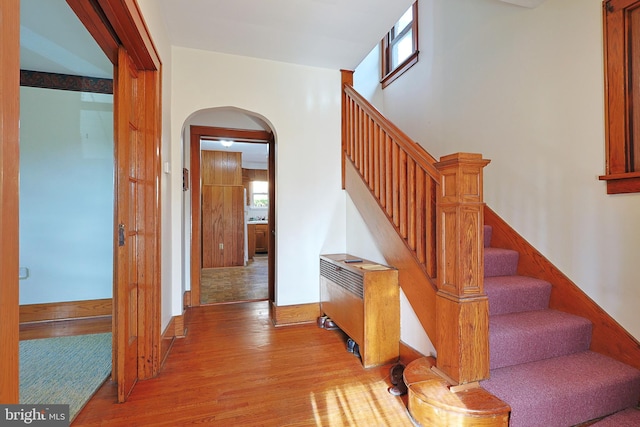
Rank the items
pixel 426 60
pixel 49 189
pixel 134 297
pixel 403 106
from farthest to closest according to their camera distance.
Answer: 1. pixel 403 106
2. pixel 426 60
3. pixel 49 189
4. pixel 134 297

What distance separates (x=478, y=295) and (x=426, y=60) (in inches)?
119

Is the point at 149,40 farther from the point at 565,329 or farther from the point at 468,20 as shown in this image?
the point at 565,329

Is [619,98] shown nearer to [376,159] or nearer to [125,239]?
Answer: [376,159]

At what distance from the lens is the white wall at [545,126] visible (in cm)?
182

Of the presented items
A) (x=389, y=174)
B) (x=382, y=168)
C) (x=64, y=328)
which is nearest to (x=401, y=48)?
(x=382, y=168)

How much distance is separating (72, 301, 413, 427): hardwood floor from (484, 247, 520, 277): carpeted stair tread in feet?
3.64

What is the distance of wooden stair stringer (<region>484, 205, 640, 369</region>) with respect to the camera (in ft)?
5.61

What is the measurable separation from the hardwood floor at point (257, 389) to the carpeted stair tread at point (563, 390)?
1.74 ft

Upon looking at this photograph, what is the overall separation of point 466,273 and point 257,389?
4.67 ft

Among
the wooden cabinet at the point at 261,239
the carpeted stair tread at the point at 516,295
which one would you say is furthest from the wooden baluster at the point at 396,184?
the wooden cabinet at the point at 261,239

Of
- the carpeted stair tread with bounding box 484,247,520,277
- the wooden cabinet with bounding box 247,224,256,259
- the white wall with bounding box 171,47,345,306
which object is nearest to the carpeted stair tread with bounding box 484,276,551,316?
the carpeted stair tread with bounding box 484,247,520,277

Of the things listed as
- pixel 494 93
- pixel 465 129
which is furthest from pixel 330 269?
pixel 494 93

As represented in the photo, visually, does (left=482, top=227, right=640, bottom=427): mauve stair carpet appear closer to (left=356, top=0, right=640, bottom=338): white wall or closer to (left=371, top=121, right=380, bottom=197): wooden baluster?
(left=356, top=0, right=640, bottom=338): white wall

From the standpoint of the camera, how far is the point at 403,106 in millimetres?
3967
